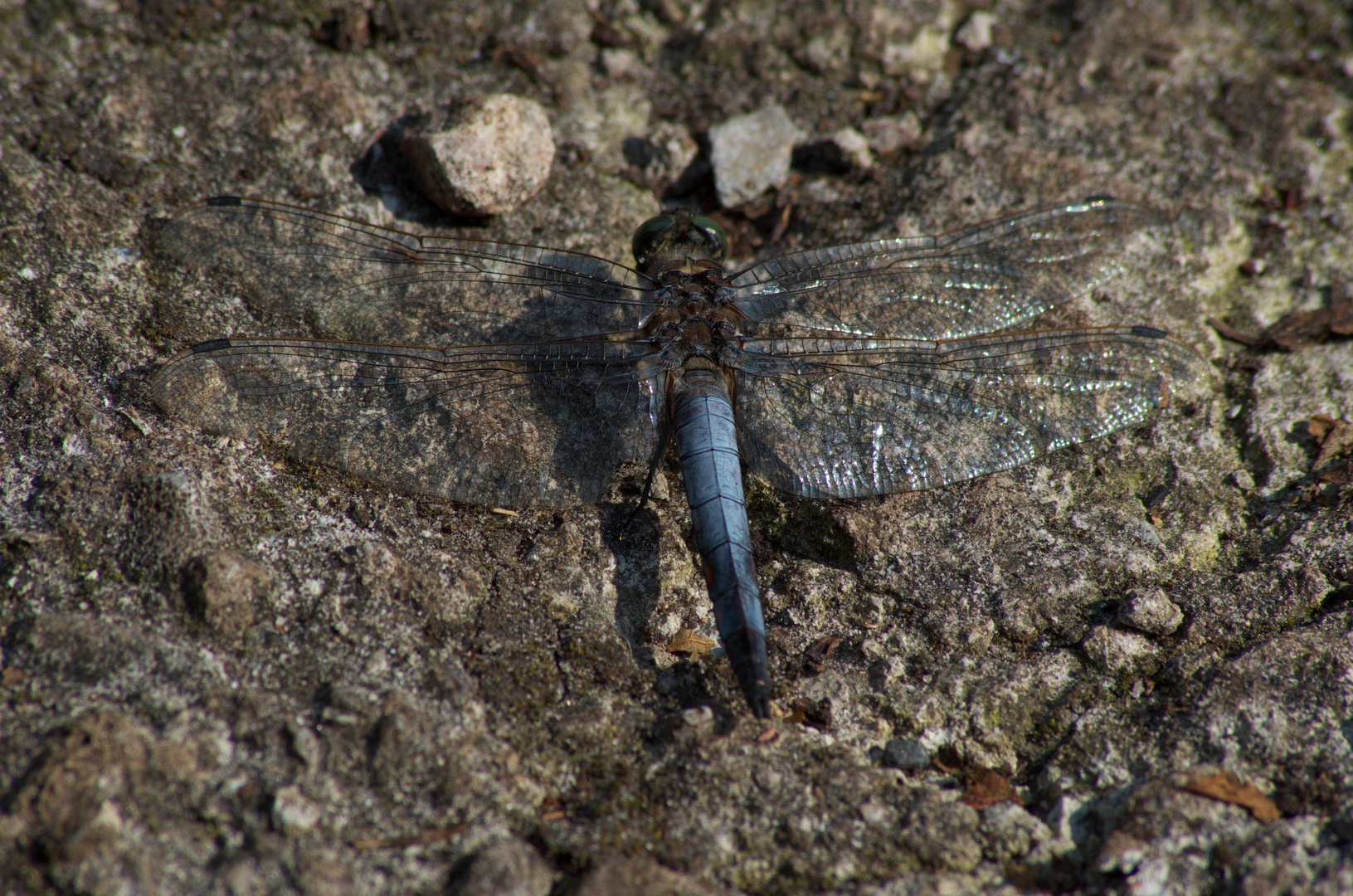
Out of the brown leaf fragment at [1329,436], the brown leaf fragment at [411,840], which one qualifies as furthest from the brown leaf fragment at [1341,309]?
the brown leaf fragment at [411,840]

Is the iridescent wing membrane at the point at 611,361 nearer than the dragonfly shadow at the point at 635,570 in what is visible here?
No

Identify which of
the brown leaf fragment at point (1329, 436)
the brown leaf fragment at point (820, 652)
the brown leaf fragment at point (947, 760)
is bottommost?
Result: the brown leaf fragment at point (947, 760)

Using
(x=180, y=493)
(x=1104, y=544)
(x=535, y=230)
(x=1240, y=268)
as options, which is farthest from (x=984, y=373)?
(x=180, y=493)

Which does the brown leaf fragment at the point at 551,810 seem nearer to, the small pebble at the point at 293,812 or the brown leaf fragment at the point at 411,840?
the brown leaf fragment at the point at 411,840

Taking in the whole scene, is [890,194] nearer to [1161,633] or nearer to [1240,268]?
[1240,268]

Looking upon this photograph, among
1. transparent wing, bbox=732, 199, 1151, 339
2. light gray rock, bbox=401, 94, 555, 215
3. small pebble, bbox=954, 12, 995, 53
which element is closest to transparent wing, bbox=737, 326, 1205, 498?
transparent wing, bbox=732, 199, 1151, 339
